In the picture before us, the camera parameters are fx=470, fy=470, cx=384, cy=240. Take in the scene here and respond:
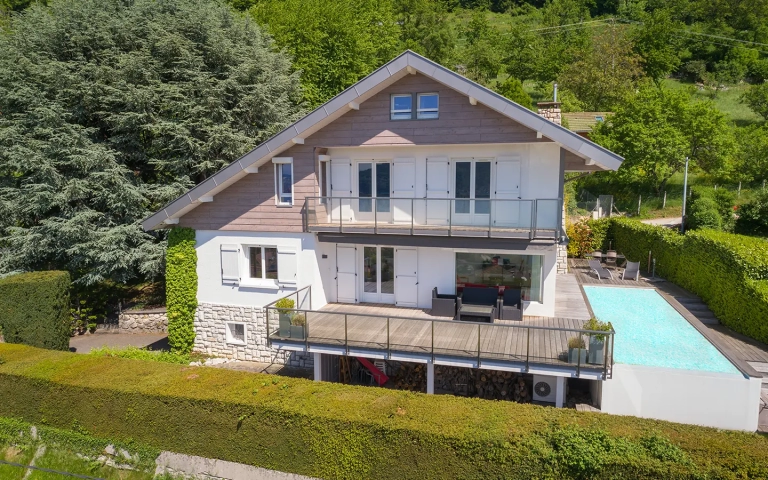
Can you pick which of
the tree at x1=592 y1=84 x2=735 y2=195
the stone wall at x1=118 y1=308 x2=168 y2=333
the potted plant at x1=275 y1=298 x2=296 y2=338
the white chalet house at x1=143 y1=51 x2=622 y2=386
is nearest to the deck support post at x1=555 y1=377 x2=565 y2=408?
the white chalet house at x1=143 y1=51 x2=622 y2=386

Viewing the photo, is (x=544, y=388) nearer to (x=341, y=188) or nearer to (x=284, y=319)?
(x=284, y=319)

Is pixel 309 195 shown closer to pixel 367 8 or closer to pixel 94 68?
pixel 94 68

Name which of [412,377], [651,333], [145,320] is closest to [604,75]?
[651,333]

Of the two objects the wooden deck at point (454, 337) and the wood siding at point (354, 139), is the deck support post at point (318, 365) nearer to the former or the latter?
the wooden deck at point (454, 337)

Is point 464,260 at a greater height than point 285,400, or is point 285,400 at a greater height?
point 464,260

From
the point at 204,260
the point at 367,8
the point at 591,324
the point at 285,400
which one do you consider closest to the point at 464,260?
the point at 591,324

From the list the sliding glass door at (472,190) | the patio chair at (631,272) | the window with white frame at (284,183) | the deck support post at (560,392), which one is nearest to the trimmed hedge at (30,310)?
the window with white frame at (284,183)
